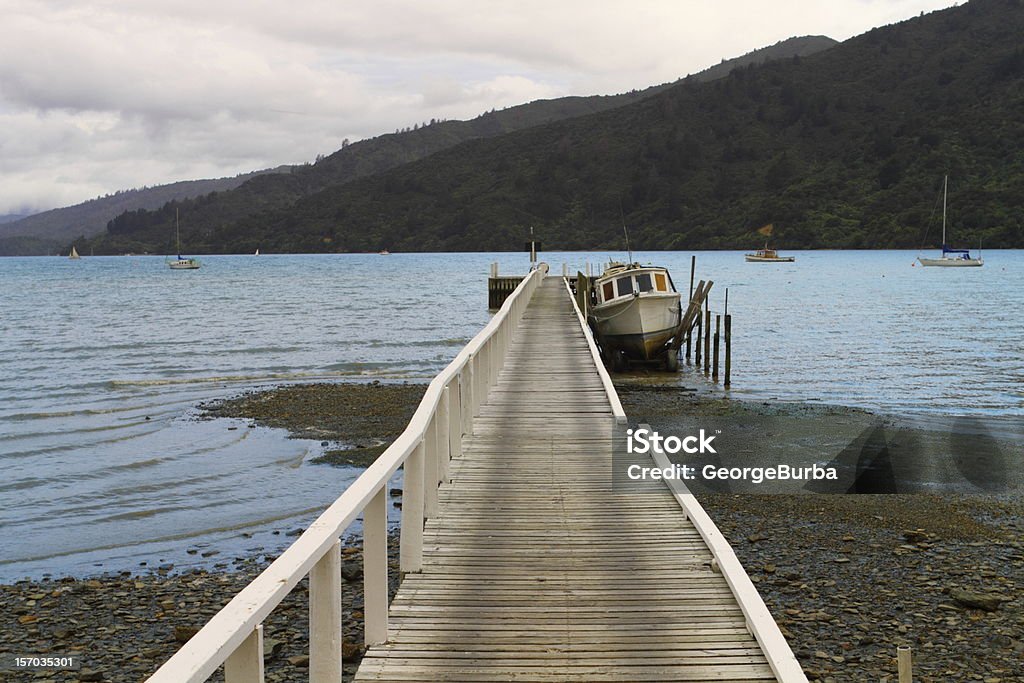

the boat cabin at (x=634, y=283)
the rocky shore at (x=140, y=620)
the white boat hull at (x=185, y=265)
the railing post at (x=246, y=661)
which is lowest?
the rocky shore at (x=140, y=620)

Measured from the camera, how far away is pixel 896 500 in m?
14.4

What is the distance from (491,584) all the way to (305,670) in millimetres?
2415

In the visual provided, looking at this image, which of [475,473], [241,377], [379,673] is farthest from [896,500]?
[241,377]

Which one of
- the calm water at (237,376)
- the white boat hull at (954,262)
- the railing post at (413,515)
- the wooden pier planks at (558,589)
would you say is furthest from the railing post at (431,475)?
the white boat hull at (954,262)

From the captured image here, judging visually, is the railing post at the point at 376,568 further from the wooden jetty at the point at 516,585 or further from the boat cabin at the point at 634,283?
the boat cabin at the point at 634,283

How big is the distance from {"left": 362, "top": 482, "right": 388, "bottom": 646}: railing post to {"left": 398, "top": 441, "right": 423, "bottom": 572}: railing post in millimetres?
1141

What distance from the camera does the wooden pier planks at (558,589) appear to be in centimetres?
546

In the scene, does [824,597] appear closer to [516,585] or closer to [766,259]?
[516,585]

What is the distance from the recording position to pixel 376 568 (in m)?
5.66

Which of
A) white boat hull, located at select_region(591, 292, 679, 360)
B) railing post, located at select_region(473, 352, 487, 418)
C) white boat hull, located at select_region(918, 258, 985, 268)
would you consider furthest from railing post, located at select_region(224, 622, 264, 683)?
white boat hull, located at select_region(918, 258, 985, 268)

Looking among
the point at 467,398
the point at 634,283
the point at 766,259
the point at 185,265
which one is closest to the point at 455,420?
the point at 467,398

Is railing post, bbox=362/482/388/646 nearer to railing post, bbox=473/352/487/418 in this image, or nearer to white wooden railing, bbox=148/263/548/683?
white wooden railing, bbox=148/263/548/683

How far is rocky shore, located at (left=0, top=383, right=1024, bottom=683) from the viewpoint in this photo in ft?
27.8

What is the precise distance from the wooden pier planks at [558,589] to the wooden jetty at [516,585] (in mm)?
14
